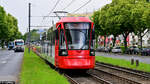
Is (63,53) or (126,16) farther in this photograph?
(126,16)

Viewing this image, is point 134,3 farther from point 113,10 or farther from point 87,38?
point 87,38

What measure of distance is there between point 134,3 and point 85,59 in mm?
39999

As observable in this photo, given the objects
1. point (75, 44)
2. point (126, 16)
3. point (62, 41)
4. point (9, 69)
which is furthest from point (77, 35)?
point (126, 16)

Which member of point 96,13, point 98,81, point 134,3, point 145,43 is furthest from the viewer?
point 145,43

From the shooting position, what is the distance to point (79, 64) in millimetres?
17859

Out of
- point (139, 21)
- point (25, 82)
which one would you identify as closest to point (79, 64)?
point (25, 82)

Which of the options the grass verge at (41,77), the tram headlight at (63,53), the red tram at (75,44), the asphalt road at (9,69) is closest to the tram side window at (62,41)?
the red tram at (75,44)

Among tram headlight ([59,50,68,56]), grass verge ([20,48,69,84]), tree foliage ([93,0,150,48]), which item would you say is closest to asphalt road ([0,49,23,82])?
grass verge ([20,48,69,84])

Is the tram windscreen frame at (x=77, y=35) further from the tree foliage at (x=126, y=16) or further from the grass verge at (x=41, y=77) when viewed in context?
the tree foliage at (x=126, y=16)

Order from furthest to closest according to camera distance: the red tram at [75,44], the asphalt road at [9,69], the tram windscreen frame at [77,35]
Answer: the tram windscreen frame at [77,35] → the red tram at [75,44] → the asphalt road at [9,69]

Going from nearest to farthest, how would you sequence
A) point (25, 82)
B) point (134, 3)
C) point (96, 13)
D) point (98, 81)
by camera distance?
point (25, 82) → point (98, 81) → point (134, 3) → point (96, 13)

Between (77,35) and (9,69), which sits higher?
(77,35)

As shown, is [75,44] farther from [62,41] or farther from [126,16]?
[126,16]

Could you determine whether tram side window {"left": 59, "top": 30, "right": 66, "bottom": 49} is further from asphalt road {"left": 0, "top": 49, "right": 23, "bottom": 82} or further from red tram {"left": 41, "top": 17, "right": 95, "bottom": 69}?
asphalt road {"left": 0, "top": 49, "right": 23, "bottom": 82}
